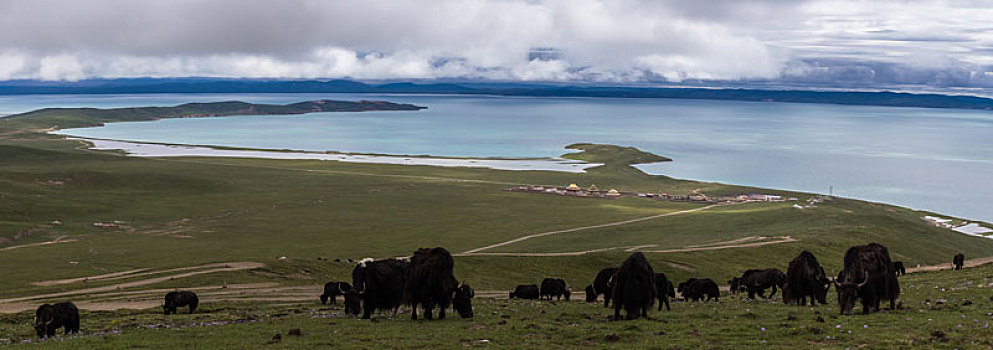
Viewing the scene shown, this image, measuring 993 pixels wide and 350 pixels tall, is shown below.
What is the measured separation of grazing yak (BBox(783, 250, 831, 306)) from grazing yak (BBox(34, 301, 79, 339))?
2097cm

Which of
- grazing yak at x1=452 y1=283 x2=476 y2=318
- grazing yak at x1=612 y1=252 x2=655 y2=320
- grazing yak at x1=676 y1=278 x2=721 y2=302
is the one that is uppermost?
grazing yak at x1=612 y1=252 x2=655 y2=320

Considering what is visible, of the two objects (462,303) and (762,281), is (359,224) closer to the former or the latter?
(762,281)

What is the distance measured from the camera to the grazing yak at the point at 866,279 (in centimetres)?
1991

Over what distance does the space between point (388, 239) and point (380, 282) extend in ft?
172

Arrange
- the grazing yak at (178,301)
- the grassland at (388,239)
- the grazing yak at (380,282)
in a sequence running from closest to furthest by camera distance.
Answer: the grassland at (388,239) < the grazing yak at (380,282) < the grazing yak at (178,301)

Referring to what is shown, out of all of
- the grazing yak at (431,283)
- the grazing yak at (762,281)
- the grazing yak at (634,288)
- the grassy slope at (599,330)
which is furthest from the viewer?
the grazing yak at (762,281)

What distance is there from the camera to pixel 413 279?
22.1 meters

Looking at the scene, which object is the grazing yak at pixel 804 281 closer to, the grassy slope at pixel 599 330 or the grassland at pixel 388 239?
the grassy slope at pixel 599 330

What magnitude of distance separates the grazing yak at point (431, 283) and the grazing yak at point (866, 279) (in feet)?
32.4

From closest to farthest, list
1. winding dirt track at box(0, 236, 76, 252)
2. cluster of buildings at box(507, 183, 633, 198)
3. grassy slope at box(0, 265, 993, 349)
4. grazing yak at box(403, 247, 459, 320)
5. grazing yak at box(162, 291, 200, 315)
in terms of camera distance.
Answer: grassy slope at box(0, 265, 993, 349)
grazing yak at box(403, 247, 459, 320)
grazing yak at box(162, 291, 200, 315)
winding dirt track at box(0, 236, 76, 252)
cluster of buildings at box(507, 183, 633, 198)

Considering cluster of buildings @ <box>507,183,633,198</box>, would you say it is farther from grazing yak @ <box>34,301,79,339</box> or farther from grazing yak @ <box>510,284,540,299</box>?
grazing yak @ <box>34,301,79,339</box>

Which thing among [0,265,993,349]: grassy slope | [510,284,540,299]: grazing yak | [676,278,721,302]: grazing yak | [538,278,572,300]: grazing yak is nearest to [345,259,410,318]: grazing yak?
[0,265,993,349]: grassy slope

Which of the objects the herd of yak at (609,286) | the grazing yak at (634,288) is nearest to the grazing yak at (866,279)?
the herd of yak at (609,286)

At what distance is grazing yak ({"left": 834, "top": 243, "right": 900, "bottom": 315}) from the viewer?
19.9 m
